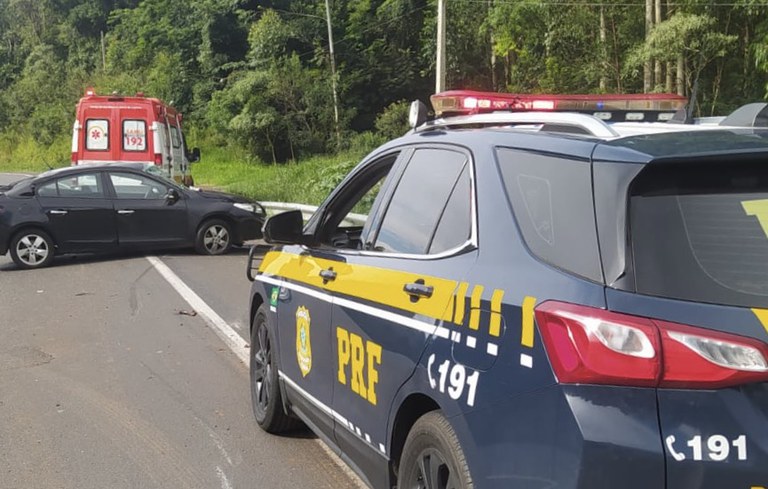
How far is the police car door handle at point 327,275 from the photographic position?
3912 mm

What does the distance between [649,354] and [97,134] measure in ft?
55.1

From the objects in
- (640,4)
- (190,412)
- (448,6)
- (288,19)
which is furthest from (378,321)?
(288,19)

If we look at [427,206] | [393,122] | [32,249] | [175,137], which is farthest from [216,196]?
[393,122]

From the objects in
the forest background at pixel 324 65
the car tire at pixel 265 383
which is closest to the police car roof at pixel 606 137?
the car tire at pixel 265 383

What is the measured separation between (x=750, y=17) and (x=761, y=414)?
24.8 m

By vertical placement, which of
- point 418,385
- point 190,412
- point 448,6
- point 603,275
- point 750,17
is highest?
point 448,6

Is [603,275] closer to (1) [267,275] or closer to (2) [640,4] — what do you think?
(1) [267,275]

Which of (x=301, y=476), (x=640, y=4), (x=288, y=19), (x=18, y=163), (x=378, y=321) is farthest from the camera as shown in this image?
(x=18, y=163)

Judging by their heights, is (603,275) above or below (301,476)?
above

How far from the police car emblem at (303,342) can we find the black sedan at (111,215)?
927 cm

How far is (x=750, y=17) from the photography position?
78.2 feet

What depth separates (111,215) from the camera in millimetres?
12930

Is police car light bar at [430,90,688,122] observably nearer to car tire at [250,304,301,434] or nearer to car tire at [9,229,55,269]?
car tire at [250,304,301,434]

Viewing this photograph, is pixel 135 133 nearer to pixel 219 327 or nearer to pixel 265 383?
pixel 219 327
